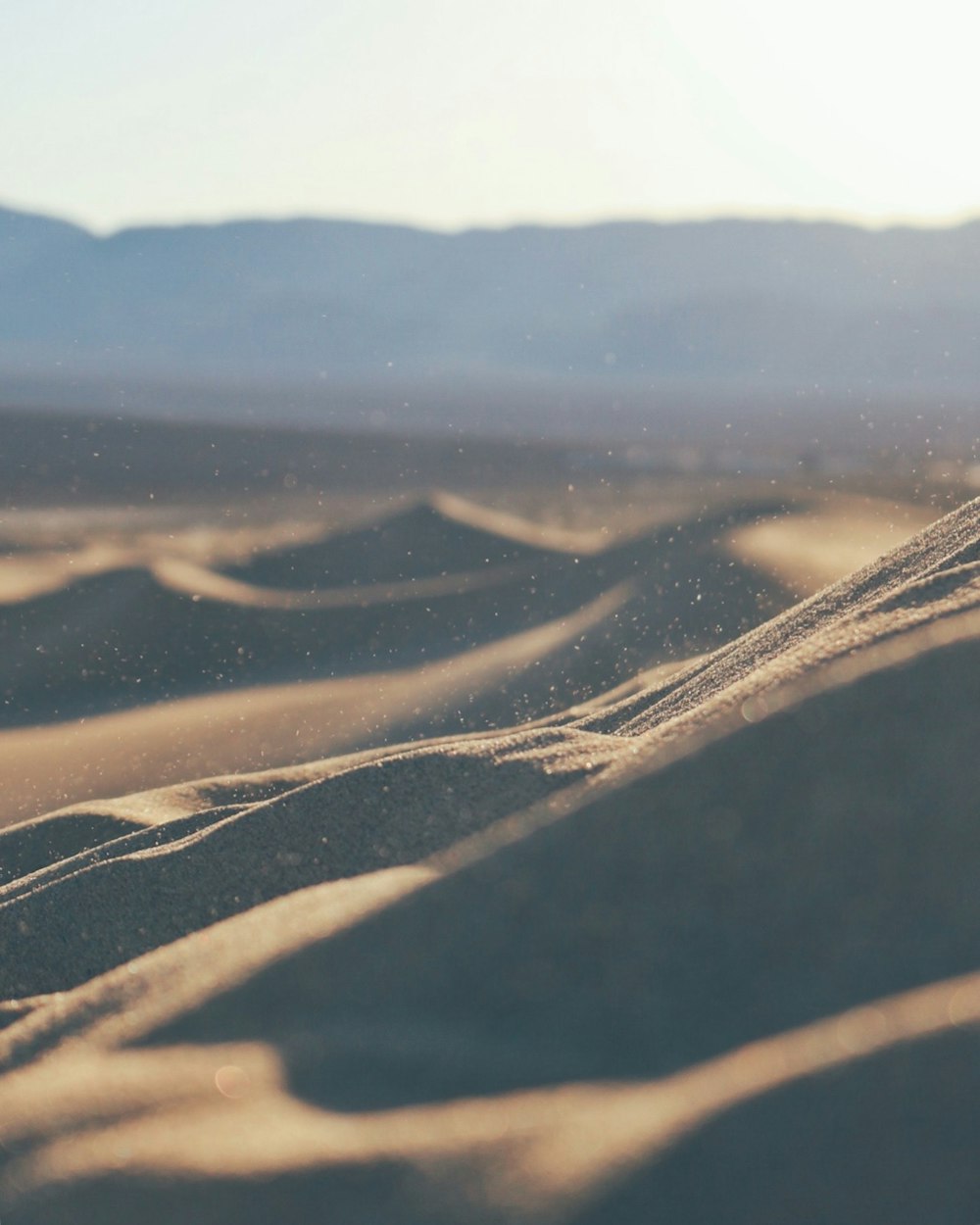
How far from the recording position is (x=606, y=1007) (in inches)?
53.4

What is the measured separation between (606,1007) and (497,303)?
72.2 m

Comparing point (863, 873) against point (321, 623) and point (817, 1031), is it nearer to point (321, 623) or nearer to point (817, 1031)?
point (817, 1031)

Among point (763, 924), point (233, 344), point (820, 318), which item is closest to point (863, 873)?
point (763, 924)

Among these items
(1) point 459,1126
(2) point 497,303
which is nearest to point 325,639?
(1) point 459,1126

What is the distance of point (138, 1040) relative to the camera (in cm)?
141

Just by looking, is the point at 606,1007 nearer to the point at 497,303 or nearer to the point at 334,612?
the point at 334,612

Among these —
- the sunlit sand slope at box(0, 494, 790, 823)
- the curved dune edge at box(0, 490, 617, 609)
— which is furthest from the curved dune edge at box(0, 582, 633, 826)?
the curved dune edge at box(0, 490, 617, 609)

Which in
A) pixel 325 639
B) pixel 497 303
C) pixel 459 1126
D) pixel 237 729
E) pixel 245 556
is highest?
pixel 497 303

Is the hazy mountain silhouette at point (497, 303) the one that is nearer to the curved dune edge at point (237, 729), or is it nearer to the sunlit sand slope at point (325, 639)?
the sunlit sand slope at point (325, 639)

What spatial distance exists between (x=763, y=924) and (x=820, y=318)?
57.2 meters

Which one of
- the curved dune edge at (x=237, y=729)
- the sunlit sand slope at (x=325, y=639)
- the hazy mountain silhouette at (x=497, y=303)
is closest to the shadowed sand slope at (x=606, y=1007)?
the curved dune edge at (x=237, y=729)

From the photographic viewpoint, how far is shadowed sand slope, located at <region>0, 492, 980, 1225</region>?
3.76 feet

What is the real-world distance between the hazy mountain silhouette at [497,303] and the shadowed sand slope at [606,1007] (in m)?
43.1

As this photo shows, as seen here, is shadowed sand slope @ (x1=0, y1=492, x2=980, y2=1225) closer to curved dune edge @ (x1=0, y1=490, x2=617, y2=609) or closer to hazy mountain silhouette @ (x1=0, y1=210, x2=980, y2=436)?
curved dune edge @ (x1=0, y1=490, x2=617, y2=609)
